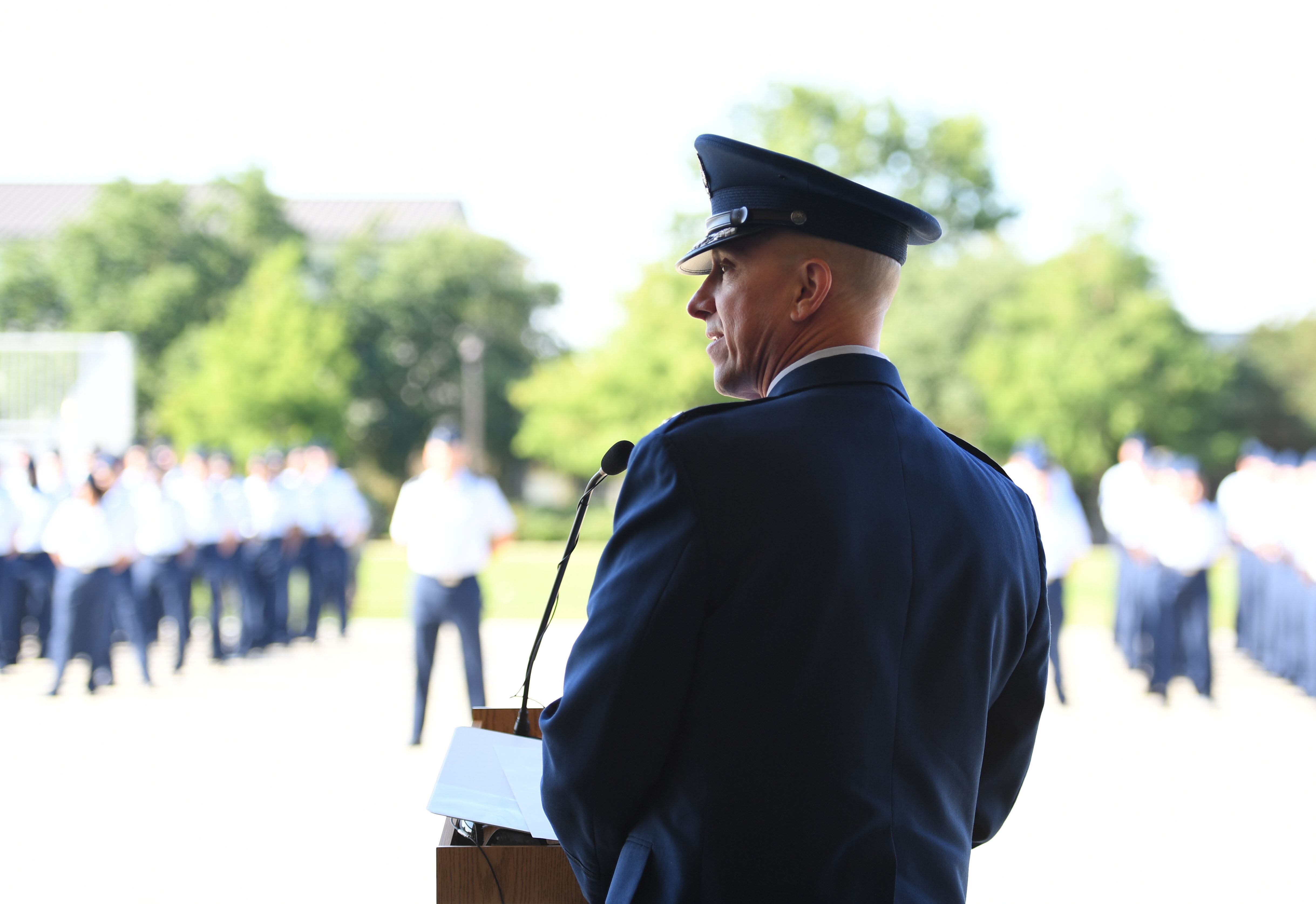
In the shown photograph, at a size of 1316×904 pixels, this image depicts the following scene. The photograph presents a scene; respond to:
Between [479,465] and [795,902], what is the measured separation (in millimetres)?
40557

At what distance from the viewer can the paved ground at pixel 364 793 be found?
520cm

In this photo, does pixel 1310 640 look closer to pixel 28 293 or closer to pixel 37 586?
pixel 37 586

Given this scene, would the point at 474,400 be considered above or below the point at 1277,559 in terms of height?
above

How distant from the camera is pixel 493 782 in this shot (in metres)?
1.67

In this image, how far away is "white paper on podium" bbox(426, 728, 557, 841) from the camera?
1552mm

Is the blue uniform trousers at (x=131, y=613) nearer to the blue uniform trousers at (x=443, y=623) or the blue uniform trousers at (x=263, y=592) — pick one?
the blue uniform trousers at (x=263, y=592)

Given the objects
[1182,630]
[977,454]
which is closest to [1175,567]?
[1182,630]

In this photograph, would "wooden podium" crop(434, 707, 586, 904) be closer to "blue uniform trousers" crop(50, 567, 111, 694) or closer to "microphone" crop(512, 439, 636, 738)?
"microphone" crop(512, 439, 636, 738)

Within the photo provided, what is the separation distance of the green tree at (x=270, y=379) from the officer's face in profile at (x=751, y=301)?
27327 mm

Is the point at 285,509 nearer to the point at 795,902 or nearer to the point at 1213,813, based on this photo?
the point at 1213,813

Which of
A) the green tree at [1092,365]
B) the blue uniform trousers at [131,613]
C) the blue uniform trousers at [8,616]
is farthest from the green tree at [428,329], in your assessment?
the blue uniform trousers at [131,613]

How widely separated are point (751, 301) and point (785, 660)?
1.64 ft

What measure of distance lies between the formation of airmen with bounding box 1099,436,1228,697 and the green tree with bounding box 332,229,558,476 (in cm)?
3449

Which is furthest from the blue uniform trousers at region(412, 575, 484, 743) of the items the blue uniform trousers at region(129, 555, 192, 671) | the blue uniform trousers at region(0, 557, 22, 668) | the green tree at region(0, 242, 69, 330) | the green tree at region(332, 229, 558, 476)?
the green tree at region(0, 242, 69, 330)
